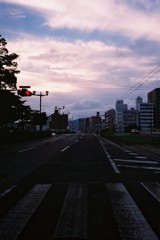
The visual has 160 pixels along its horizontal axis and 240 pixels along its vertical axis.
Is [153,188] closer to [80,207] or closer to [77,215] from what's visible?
[80,207]

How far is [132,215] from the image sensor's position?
7500 millimetres

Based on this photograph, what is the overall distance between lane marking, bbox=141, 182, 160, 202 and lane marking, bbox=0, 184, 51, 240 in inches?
101

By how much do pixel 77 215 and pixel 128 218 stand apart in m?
0.92

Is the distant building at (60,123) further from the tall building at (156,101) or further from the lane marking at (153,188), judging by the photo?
the lane marking at (153,188)

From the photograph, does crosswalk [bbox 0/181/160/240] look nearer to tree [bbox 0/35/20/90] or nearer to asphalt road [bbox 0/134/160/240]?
asphalt road [bbox 0/134/160/240]

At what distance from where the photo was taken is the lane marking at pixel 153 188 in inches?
383

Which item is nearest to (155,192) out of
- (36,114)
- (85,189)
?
(85,189)

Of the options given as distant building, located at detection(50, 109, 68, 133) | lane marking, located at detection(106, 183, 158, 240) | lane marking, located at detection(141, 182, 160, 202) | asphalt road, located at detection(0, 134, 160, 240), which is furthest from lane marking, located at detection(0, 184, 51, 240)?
distant building, located at detection(50, 109, 68, 133)

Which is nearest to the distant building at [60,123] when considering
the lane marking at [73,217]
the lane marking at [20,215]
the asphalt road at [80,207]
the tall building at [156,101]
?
the tall building at [156,101]

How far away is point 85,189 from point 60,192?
0.80 m

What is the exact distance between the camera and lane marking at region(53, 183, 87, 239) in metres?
Answer: 6.14

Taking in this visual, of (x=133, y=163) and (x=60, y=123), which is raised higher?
(x=60, y=123)

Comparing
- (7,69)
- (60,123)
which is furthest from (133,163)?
(60,123)

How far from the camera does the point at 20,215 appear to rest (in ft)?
24.8
